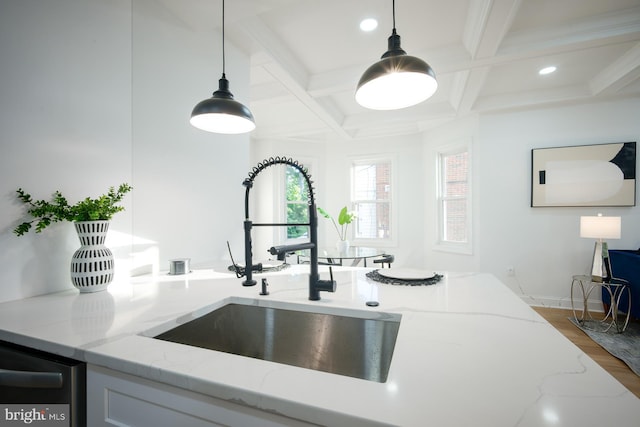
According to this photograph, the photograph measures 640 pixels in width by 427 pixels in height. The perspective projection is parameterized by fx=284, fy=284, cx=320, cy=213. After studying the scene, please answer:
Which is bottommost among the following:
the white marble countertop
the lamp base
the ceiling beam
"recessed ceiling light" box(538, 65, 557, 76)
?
the lamp base

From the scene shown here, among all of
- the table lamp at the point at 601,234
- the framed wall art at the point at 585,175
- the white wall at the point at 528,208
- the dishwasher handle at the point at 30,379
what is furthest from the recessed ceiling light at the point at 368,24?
the table lamp at the point at 601,234

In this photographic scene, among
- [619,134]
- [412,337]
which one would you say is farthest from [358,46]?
[619,134]

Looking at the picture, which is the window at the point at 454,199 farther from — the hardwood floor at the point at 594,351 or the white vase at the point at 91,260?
the white vase at the point at 91,260

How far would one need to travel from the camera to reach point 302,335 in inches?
40.3

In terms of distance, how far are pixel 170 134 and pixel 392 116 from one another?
335 centimetres

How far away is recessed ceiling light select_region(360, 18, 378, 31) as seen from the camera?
7.20ft

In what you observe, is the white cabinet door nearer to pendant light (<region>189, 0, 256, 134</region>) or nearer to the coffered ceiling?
pendant light (<region>189, 0, 256, 134</region>)

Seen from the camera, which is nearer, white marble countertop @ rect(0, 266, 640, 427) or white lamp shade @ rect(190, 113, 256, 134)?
white marble countertop @ rect(0, 266, 640, 427)

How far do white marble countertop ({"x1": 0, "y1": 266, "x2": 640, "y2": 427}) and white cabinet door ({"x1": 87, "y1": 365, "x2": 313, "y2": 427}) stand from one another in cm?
4

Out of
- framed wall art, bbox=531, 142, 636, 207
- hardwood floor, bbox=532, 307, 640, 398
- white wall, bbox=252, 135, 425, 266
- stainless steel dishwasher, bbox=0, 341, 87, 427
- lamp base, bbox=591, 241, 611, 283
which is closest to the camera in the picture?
stainless steel dishwasher, bbox=0, 341, 87, 427

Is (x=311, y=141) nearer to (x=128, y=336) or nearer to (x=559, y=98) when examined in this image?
(x=559, y=98)

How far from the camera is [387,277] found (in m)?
1.31

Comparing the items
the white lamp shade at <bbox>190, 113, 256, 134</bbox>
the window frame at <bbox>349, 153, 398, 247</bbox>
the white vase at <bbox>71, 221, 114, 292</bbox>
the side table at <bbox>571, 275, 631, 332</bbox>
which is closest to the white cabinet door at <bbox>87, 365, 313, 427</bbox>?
the white vase at <bbox>71, 221, 114, 292</bbox>

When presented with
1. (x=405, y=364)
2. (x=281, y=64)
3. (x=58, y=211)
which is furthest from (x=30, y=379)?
(x=281, y=64)
